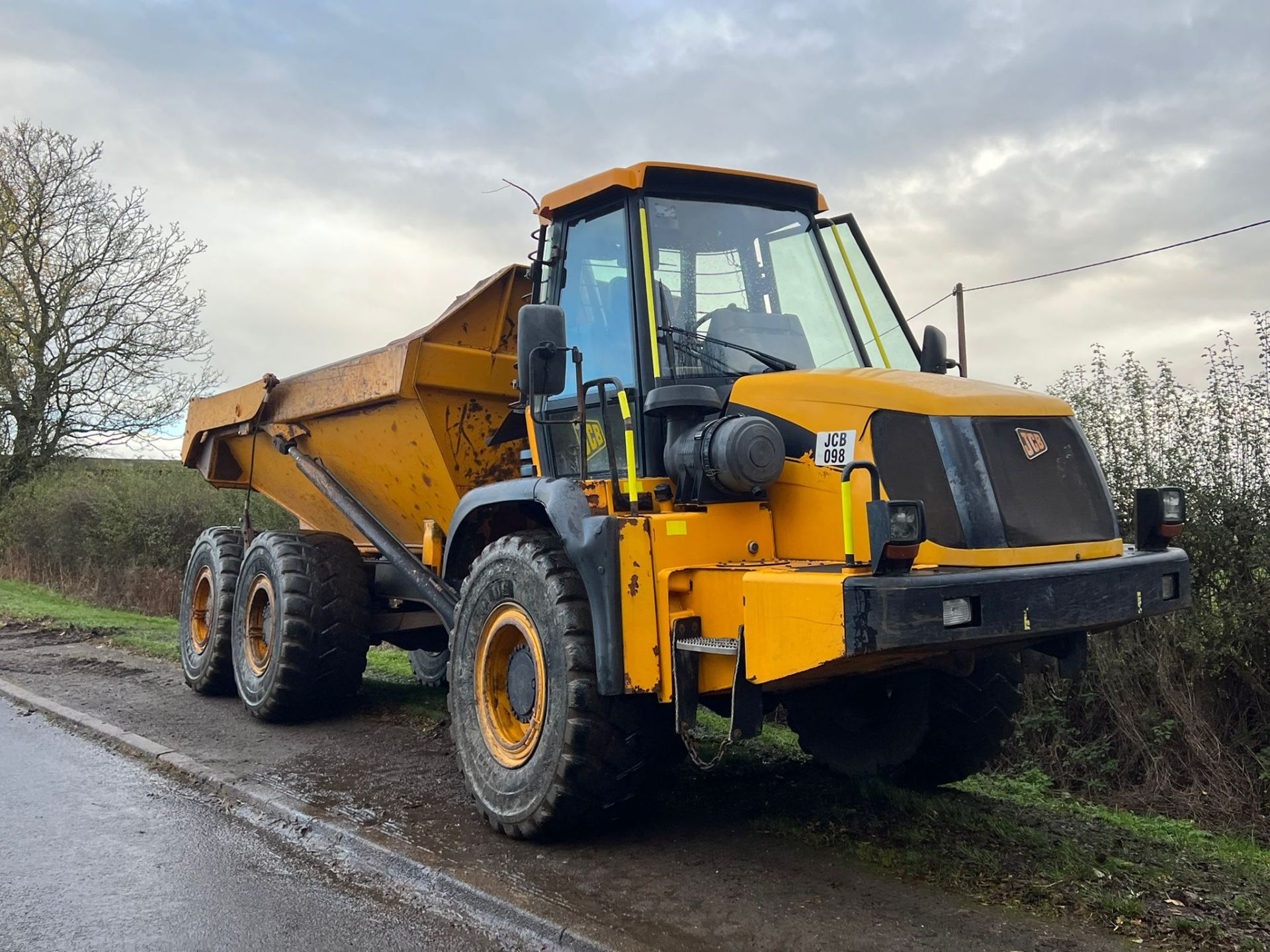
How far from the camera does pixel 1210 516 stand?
22.6ft

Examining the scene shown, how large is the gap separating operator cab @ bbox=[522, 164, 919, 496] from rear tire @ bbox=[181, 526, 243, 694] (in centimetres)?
422

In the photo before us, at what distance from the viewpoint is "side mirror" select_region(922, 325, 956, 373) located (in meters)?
5.66

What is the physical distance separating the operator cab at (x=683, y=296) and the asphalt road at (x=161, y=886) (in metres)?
2.07

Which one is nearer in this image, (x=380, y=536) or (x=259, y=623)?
(x=380, y=536)

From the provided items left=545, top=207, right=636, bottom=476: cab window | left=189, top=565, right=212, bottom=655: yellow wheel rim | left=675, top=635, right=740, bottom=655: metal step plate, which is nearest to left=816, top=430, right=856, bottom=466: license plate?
left=675, top=635, right=740, bottom=655: metal step plate

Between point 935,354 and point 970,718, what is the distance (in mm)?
1857

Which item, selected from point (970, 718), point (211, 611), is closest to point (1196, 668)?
point (970, 718)

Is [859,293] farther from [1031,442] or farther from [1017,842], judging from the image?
[1017,842]

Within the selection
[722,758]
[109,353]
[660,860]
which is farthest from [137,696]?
[109,353]

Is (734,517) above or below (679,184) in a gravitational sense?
below

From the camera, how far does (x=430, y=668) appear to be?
32.3 feet

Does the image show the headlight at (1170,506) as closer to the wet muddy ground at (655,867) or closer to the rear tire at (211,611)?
the wet muddy ground at (655,867)

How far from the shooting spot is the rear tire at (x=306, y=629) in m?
7.57

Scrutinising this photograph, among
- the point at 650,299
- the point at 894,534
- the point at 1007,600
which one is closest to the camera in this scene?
A: the point at 894,534
